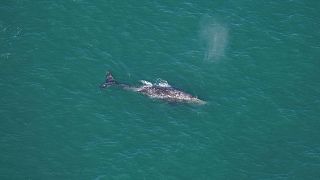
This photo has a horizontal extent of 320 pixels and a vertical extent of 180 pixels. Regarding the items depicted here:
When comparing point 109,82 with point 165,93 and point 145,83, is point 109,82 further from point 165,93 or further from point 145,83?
point 165,93

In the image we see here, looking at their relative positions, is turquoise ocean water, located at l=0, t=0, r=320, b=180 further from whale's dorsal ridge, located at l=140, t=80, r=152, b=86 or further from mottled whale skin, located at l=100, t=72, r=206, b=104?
whale's dorsal ridge, located at l=140, t=80, r=152, b=86

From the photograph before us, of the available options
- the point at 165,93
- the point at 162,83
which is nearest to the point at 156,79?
the point at 162,83

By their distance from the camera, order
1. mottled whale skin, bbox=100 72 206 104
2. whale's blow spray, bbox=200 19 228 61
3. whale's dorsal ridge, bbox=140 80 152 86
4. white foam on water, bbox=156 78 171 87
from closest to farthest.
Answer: mottled whale skin, bbox=100 72 206 104 → whale's dorsal ridge, bbox=140 80 152 86 → white foam on water, bbox=156 78 171 87 → whale's blow spray, bbox=200 19 228 61

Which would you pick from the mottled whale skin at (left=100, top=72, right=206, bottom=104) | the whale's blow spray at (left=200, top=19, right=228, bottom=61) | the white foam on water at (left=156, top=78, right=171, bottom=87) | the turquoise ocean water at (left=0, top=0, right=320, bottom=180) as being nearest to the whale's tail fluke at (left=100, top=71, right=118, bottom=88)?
the mottled whale skin at (left=100, top=72, right=206, bottom=104)

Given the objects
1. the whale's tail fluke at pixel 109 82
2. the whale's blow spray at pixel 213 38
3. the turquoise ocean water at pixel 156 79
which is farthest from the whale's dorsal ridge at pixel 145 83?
the whale's blow spray at pixel 213 38

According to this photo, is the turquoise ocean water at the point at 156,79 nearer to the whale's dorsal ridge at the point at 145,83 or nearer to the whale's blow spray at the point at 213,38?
the whale's blow spray at the point at 213,38

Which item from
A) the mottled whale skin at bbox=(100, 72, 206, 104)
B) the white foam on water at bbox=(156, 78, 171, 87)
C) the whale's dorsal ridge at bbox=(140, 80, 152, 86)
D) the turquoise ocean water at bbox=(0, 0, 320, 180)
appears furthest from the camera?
the white foam on water at bbox=(156, 78, 171, 87)
